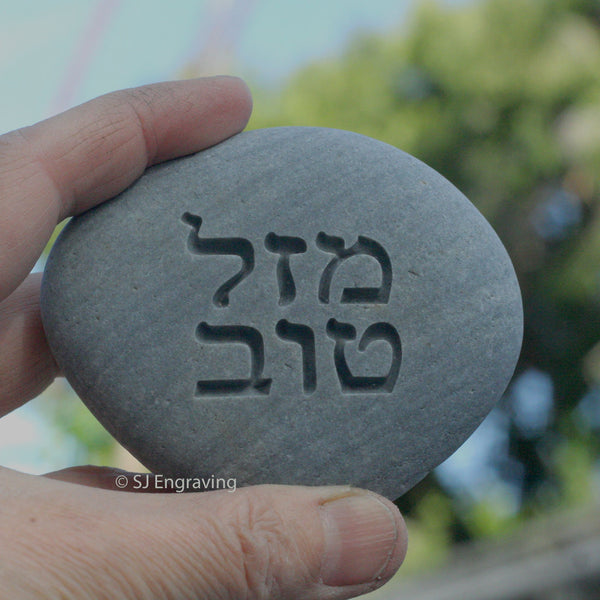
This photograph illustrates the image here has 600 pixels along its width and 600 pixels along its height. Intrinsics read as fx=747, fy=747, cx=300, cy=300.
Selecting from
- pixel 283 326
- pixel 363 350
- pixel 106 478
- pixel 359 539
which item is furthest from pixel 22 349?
pixel 359 539

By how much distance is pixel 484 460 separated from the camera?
7660mm

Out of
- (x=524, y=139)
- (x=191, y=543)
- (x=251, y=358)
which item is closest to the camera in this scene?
(x=191, y=543)

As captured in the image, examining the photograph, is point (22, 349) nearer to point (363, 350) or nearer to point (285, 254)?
point (285, 254)

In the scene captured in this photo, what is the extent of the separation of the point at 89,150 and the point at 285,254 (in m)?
0.41

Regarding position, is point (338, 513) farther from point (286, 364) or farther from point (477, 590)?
point (477, 590)

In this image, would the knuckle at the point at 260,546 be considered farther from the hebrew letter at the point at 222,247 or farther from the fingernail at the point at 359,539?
the hebrew letter at the point at 222,247

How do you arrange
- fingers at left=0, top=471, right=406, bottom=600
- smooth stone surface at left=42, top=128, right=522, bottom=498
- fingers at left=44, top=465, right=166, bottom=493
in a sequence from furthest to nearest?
fingers at left=44, top=465, right=166, bottom=493
smooth stone surface at left=42, top=128, right=522, bottom=498
fingers at left=0, top=471, right=406, bottom=600

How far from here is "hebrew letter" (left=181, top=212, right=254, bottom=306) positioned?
1358mm

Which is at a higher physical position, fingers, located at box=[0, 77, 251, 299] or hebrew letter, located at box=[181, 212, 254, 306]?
fingers, located at box=[0, 77, 251, 299]

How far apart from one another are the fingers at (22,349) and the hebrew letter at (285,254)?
1.86 ft

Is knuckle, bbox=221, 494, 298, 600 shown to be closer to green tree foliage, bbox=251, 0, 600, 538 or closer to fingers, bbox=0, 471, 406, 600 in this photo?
fingers, bbox=0, 471, 406, 600

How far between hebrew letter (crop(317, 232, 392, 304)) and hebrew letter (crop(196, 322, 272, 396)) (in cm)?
15

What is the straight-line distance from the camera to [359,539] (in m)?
1.16

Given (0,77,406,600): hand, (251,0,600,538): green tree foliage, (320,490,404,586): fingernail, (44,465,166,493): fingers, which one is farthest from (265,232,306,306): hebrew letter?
(251,0,600,538): green tree foliage
